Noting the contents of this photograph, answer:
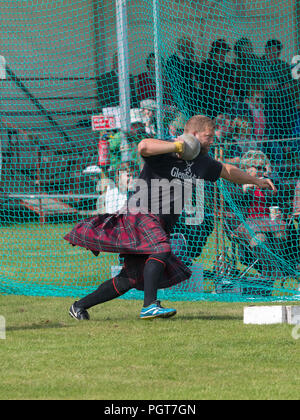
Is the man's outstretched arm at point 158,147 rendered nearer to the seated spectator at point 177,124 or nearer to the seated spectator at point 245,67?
the seated spectator at point 177,124

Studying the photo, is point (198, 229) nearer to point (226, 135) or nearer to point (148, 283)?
point (226, 135)

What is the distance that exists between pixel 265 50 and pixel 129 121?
1862mm

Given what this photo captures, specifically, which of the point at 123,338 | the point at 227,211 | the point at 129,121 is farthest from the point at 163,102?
the point at 123,338

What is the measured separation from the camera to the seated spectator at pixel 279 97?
707 centimetres

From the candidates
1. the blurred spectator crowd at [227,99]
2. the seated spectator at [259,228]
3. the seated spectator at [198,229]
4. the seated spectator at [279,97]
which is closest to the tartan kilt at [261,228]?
the seated spectator at [259,228]

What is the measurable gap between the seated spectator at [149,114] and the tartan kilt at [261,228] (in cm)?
103

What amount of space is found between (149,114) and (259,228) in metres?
1.29

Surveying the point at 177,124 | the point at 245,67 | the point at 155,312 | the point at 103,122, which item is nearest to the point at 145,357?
the point at 155,312

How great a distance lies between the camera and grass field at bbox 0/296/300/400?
3.18 m

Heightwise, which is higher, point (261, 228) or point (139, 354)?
point (261, 228)

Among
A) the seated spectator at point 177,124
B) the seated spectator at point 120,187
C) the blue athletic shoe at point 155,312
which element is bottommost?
the blue athletic shoe at point 155,312

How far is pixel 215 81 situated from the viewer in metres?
6.51

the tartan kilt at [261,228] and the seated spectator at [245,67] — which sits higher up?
the seated spectator at [245,67]

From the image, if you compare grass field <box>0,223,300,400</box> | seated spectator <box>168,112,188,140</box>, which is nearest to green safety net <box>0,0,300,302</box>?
seated spectator <box>168,112,188,140</box>
